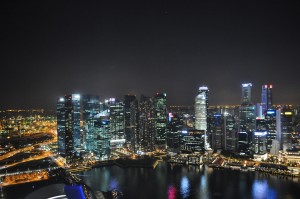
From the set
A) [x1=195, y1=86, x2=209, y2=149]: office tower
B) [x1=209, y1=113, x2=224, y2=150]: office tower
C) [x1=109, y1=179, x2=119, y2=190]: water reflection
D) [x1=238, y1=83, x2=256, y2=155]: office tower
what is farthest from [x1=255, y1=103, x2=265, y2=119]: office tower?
[x1=109, y1=179, x2=119, y2=190]: water reflection

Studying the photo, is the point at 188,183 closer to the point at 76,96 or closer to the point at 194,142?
the point at 194,142

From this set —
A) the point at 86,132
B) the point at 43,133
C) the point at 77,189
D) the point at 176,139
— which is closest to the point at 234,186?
the point at 77,189

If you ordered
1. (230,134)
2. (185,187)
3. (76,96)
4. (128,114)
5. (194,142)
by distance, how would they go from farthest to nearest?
(128,114)
(230,134)
(76,96)
(194,142)
(185,187)

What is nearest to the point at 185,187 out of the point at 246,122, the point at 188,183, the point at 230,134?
the point at 188,183

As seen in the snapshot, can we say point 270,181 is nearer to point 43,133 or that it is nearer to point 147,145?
point 147,145

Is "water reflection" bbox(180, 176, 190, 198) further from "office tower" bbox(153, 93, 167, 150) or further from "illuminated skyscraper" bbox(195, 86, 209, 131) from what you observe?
"illuminated skyscraper" bbox(195, 86, 209, 131)

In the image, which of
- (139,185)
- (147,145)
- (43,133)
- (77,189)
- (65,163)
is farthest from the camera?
(43,133)
